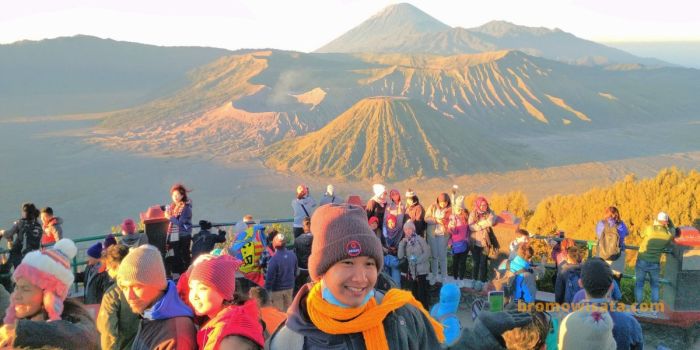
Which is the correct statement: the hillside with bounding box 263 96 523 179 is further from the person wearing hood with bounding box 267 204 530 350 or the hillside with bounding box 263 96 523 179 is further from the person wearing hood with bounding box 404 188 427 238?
the person wearing hood with bounding box 267 204 530 350

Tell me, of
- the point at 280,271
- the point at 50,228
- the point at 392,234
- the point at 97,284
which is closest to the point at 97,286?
the point at 97,284

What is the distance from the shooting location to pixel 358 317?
6.98 feet

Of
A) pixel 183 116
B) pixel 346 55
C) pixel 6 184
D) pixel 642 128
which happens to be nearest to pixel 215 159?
pixel 6 184

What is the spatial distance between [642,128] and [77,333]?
196 ft

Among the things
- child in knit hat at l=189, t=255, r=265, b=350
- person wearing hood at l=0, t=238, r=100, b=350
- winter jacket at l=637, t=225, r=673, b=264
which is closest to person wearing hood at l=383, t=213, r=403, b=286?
winter jacket at l=637, t=225, r=673, b=264

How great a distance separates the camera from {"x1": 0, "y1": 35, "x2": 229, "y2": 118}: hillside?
68188 mm

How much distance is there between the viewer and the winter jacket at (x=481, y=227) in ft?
24.9

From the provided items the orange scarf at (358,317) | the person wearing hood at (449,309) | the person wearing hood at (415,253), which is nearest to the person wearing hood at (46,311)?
the orange scarf at (358,317)

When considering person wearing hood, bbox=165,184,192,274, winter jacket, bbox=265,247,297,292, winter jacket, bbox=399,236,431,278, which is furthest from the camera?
person wearing hood, bbox=165,184,192,274

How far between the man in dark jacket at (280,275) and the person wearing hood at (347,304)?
3892 millimetres

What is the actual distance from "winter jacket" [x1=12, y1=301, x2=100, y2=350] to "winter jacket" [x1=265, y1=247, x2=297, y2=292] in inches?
122

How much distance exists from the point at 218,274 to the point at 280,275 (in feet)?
10.4

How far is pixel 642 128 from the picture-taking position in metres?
55.2

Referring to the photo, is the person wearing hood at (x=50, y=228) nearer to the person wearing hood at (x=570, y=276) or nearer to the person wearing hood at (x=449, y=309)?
the person wearing hood at (x=449, y=309)
